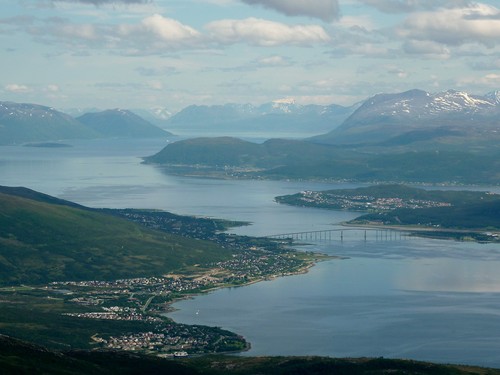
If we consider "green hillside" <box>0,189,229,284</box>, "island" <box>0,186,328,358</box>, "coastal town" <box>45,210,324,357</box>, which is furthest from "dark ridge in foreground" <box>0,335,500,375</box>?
"green hillside" <box>0,189,229,284</box>

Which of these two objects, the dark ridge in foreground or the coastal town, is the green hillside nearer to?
the coastal town

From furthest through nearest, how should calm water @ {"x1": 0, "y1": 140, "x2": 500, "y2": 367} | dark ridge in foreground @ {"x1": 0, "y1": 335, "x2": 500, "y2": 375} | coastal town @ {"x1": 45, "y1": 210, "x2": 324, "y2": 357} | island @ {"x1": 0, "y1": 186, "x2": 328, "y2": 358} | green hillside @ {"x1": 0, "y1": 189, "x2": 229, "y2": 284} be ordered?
green hillside @ {"x1": 0, "y1": 189, "x2": 229, "y2": 284}, island @ {"x1": 0, "y1": 186, "x2": 328, "y2": 358}, calm water @ {"x1": 0, "y1": 140, "x2": 500, "y2": 367}, coastal town @ {"x1": 45, "y1": 210, "x2": 324, "y2": 357}, dark ridge in foreground @ {"x1": 0, "y1": 335, "x2": 500, "y2": 375}

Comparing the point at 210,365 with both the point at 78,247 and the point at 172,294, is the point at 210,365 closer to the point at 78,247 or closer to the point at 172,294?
the point at 172,294

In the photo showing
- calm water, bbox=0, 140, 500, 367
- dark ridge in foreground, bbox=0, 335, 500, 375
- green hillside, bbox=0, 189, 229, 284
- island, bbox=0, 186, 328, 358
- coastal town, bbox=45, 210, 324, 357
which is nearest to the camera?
dark ridge in foreground, bbox=0, 335, 500, 375

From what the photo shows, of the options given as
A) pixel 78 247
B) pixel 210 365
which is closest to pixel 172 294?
pixel 78 247

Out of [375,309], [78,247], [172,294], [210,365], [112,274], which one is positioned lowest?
[210,365]

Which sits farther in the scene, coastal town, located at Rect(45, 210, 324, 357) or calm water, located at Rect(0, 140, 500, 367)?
calm water, located at Rect(0, 140, 500, 367)

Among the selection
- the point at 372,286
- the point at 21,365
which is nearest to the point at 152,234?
the point at 372,286
